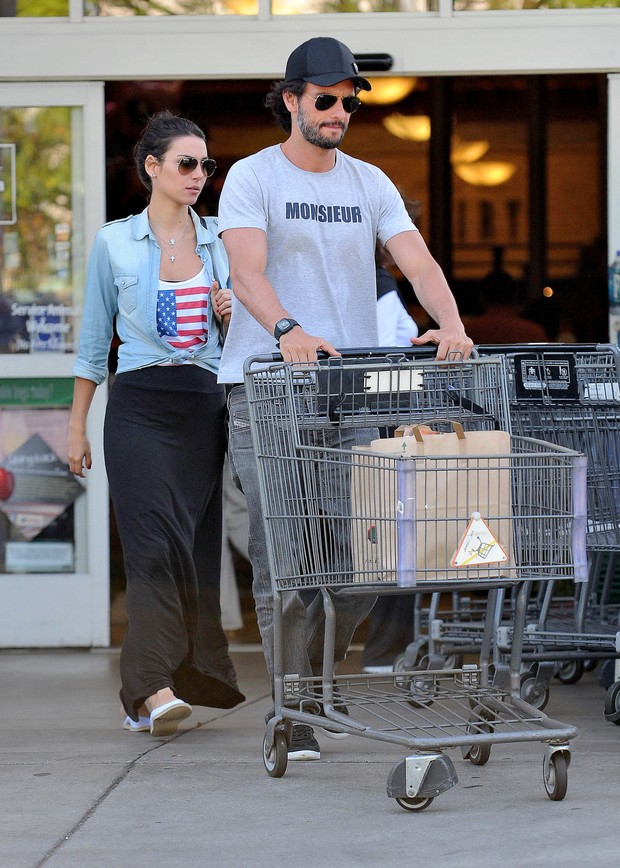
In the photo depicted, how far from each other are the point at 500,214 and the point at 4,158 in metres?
5.48

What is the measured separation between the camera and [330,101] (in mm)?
4570

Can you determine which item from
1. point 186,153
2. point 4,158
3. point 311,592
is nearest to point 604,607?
point 311,592

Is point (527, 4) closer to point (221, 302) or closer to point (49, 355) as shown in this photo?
point (221, 302)

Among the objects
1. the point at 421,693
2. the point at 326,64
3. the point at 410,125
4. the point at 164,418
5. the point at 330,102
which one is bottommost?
the point at 421,693

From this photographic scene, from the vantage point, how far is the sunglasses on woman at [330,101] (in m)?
4.56

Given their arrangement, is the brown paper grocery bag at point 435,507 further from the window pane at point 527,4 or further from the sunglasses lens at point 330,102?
the window pane at point 527,4

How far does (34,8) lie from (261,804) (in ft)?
13.7

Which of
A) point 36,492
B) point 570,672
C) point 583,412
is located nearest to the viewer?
point 583,412

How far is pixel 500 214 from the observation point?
1151 cm

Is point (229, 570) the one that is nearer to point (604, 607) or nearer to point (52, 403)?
point (52, 403)

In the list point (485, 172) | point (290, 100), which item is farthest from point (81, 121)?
point (485, 172)

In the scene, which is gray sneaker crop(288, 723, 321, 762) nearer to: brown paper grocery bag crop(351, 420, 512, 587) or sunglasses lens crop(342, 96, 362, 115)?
brown paper grocery bag crop(351, 420, 512, 587)

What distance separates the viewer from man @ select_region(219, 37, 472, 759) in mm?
4566

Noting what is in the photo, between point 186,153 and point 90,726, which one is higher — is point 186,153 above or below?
above
